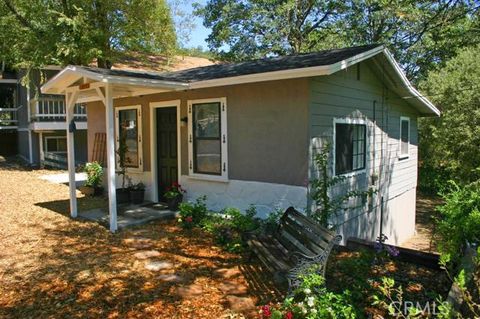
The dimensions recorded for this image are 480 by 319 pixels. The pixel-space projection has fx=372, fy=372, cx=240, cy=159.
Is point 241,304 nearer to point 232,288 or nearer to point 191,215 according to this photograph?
point 232,288

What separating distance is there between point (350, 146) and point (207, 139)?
306 centimetres

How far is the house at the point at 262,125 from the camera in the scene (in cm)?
653

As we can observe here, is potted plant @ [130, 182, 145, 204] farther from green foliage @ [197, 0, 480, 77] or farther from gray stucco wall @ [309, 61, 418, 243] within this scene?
green foliage @ [197, 0, 480, 77]

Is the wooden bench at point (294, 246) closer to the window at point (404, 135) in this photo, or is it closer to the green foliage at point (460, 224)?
the green foliage at point (460, 224)

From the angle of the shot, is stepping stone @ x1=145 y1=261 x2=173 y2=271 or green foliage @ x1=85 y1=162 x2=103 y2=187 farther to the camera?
green foliage @ x1=85 y1=162 x2=103 y2=187

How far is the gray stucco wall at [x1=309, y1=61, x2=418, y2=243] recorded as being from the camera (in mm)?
6883

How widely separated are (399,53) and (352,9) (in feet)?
11.4

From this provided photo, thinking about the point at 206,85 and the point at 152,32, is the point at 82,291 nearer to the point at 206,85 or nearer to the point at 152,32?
the point at 206,85

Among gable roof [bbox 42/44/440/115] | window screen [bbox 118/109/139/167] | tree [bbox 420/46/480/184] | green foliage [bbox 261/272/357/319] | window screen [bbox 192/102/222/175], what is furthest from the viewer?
tree [bbox 420/46/480/184]

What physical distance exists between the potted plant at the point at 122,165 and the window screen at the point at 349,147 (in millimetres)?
5020

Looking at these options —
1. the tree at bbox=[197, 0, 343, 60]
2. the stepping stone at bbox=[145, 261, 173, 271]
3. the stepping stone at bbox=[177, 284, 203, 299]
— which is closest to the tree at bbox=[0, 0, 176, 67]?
the tree at bbox=[197, 0, 343, 60]

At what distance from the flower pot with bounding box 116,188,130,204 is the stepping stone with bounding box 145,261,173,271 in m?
4.00

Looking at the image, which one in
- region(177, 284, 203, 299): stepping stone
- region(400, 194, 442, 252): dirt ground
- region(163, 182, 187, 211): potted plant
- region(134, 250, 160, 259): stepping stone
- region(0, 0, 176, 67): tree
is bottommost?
region(400, 194, 442, 252): dirt ground

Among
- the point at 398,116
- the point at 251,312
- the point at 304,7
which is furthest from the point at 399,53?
the point at 251,312
